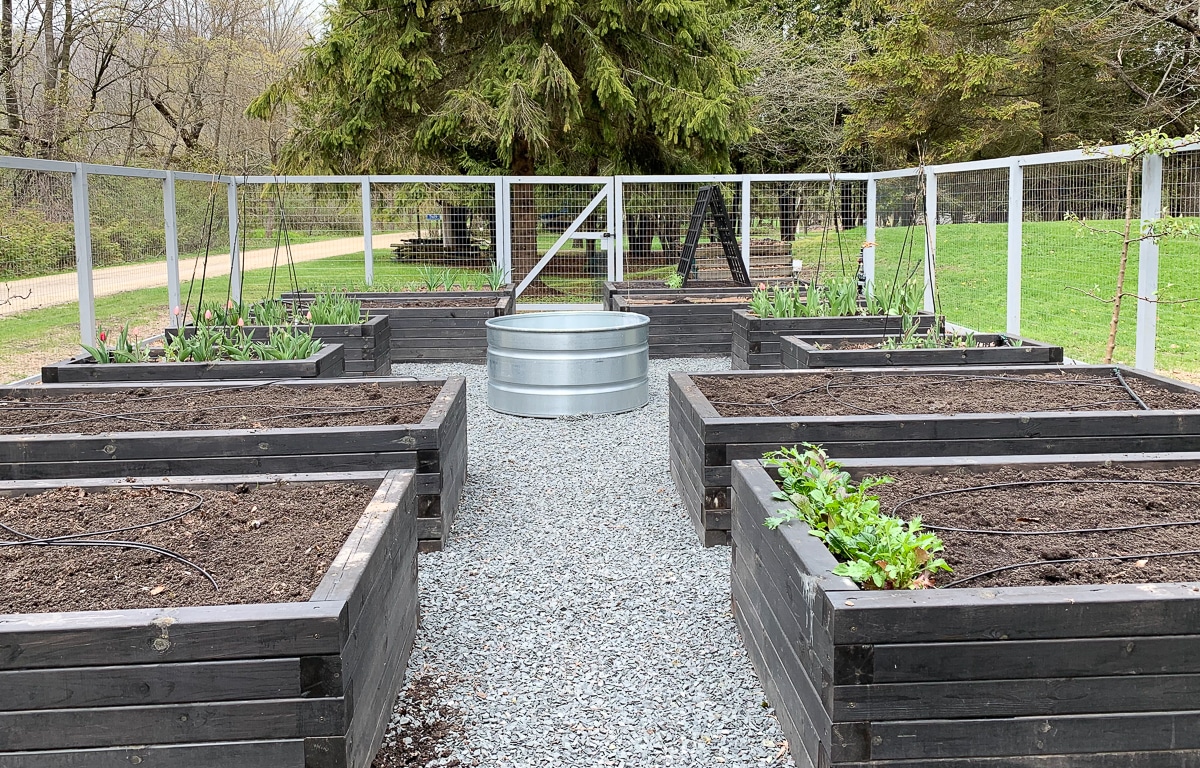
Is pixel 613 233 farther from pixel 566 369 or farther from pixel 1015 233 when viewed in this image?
pixel 566 369

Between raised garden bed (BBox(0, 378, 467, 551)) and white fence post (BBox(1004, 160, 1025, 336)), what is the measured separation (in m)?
5.60

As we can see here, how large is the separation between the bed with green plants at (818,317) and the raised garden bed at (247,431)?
347 centimetres

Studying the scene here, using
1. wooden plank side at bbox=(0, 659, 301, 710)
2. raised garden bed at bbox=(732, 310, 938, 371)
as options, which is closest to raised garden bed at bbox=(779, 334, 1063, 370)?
raised garden bed at bbox=(732, 310, 938, 371)

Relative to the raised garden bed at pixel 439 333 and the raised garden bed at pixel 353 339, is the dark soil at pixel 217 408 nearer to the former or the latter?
the raised garden bed at pixel 353 339

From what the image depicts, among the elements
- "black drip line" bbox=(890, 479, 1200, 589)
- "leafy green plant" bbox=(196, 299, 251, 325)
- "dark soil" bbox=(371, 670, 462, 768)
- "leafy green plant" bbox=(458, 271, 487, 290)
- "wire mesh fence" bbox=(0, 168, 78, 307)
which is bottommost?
"dark soil" bbox=(371, 670, 462, 768)

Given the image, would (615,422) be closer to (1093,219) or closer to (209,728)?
(1093,219)

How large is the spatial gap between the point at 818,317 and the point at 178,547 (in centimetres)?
620

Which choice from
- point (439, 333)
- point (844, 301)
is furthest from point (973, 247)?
point (439, 333)

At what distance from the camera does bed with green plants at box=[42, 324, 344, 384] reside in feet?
20.2

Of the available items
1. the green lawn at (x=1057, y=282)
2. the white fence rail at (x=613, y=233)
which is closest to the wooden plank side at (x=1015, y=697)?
the white fence rail at (x=613, y=233)

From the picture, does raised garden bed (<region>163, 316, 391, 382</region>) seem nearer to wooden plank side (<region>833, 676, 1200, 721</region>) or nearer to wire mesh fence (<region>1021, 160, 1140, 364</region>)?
wire mesh fence (<region>1021, 160, 1140, 364</region>)

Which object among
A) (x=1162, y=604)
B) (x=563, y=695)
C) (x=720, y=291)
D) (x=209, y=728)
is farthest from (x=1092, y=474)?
(x=720, y=291)

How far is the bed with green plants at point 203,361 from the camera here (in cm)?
617

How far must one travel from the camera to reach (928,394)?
17.8 feet
